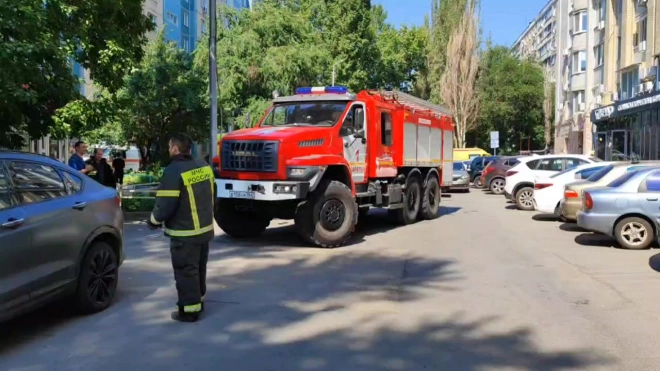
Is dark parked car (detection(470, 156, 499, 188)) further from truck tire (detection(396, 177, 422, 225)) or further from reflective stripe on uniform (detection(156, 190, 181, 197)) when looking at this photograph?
reflective stripe on uniform (detection(156, 190, 181, 197))

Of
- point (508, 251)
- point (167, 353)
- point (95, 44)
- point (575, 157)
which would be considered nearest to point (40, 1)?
point (95, 44)

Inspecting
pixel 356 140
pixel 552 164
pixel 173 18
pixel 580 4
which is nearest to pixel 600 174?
pixel 356 140

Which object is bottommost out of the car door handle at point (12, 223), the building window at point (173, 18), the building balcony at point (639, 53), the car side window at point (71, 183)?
the car door handle at point (12, 223)

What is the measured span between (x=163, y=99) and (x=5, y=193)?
1862 centimetres

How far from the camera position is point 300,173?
1034cm

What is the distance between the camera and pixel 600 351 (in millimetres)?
5344

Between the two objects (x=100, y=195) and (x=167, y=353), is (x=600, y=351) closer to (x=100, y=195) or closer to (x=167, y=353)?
(x=167, y=353)

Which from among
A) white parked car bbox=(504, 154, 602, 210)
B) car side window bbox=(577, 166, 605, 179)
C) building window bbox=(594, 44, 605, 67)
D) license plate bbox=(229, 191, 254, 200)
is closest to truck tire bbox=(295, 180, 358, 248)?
license plate bbox=(229, 191, 254, 200)

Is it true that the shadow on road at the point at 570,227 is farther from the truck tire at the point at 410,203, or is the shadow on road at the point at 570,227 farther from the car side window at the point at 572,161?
Answer: the car side window at the point at 572,161

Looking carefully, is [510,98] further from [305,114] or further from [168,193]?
[168,193]

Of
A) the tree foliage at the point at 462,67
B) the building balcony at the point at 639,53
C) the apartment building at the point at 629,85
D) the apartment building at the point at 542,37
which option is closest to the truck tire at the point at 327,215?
the apartment building at the point at 629,85

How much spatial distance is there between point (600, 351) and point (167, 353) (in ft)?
11.9

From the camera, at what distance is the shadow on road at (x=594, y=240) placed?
11.6 m

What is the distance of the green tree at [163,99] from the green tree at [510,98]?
116 feet
